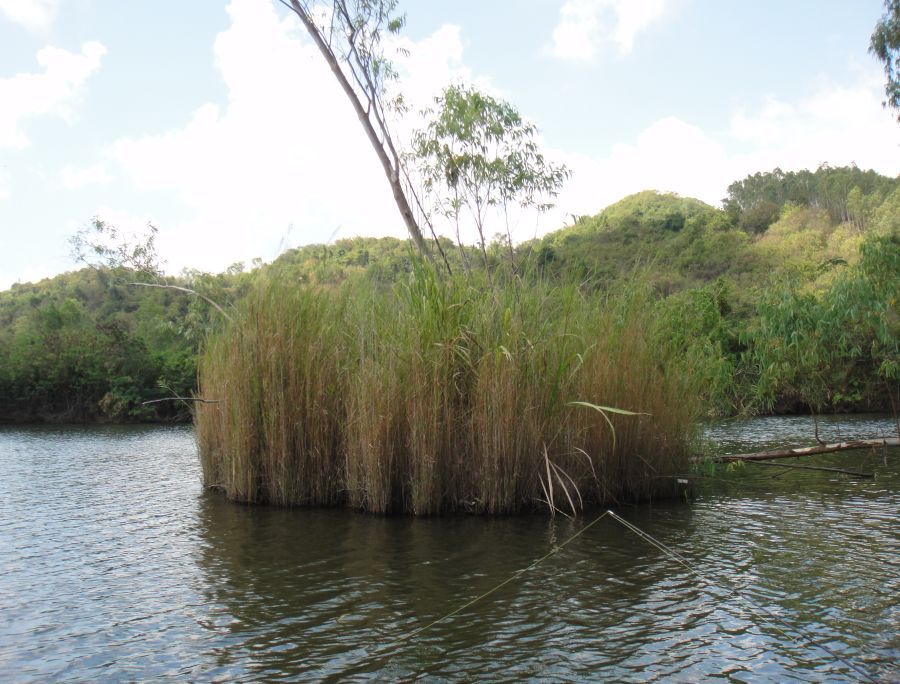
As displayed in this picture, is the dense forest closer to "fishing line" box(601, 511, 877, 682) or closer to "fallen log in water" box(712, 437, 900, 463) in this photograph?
"fallen log in water" box(712, 437, 900, 463)

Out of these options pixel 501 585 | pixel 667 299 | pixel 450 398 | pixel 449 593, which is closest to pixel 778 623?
pixel 501 585

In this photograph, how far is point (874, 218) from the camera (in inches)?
2317

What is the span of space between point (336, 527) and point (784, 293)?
7348mm

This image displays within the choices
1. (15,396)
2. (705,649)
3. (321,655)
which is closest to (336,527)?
(321,655)

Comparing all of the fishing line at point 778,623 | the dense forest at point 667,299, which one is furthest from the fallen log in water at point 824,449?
the fishing line at point 778,623

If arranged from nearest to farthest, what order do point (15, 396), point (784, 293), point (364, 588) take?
point (364, 588)
point (784, 293)
point (15, 396)

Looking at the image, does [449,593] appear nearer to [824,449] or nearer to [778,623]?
[778,623]

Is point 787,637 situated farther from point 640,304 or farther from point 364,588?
point 640,304

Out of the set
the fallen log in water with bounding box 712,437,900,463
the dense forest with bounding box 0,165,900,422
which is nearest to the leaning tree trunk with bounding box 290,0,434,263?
the dense forest with bounding box 0,165,900,422

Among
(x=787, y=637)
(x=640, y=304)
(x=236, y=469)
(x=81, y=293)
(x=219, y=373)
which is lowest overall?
(x=787, y=637)

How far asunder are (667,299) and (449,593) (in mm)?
8017

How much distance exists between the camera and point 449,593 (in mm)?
4785

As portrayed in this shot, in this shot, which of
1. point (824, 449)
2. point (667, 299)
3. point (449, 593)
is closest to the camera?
point (449, 593)

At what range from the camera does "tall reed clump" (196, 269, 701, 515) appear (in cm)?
703
